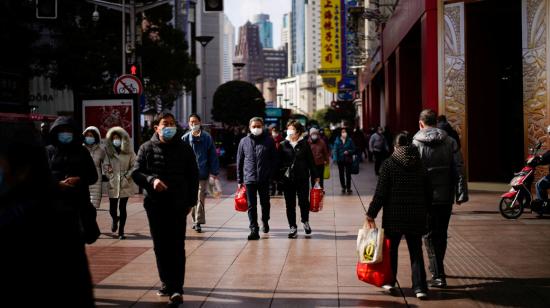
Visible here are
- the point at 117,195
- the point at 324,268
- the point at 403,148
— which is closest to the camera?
the point at 403,148

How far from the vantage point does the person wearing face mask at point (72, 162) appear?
256 inches

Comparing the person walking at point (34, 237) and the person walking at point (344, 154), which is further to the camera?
the person walking at point (344, 154)

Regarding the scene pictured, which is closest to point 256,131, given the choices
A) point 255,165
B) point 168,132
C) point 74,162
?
point 255,165

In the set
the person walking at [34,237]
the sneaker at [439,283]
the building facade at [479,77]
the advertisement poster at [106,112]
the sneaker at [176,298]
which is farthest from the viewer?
the building facade at [479,77]

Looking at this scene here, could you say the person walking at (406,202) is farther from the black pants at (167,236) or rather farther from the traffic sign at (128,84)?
the traffic sign at (128,84)

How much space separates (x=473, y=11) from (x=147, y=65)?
758 inches

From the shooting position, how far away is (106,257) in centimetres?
934

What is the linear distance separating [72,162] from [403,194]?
297cm

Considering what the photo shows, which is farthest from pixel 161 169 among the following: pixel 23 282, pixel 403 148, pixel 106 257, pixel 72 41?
pixel 72 41

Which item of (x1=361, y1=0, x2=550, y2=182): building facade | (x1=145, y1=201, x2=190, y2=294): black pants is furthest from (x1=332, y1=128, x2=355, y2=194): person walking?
(x1=145, y1=201, x2=190, y2=294): black pants

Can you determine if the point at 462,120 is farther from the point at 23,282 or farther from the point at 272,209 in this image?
the point at 23,282

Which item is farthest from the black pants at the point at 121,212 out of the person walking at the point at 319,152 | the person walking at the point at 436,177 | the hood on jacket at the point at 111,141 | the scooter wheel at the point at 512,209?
the scooter wheel at the point at 512,209

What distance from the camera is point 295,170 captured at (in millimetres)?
11195

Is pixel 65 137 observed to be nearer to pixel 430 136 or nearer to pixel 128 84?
pixel 430 136
